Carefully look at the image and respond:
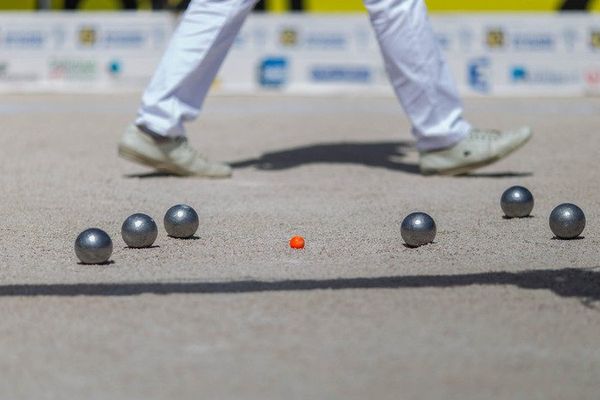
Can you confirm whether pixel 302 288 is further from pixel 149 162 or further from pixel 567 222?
pixel 149 162

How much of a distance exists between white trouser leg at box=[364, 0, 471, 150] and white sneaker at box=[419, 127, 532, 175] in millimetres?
44

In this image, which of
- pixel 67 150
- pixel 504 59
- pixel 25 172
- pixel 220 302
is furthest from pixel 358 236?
pixel 504 59

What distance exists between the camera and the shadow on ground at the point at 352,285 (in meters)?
3.92

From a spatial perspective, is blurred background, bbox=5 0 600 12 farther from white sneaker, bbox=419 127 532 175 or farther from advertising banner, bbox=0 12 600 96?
white sneaker, bbox=419 127 532 175

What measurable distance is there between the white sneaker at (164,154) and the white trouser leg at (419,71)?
109 centimetres

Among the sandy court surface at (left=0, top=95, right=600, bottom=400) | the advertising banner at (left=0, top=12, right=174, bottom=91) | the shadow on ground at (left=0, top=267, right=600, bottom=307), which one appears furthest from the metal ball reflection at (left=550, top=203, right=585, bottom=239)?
the advertising banner at (left=0, top=12, right=174, bottom=91)

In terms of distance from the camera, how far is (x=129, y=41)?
16.2 m

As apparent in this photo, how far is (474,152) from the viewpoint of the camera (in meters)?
6.88

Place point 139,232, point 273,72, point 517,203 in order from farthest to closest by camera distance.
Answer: point 273,72
point 517,203
point 139,232

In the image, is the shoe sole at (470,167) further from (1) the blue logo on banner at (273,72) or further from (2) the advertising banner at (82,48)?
(2) the advertising banner at (82,48)

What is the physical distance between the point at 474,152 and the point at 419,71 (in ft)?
1.66

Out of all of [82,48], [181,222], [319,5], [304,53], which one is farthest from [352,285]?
[319,5]

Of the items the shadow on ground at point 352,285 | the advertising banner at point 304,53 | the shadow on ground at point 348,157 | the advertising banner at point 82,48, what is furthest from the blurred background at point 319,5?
the shadow on ground at point 352,285

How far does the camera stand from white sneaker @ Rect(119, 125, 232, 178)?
6.82 metres
